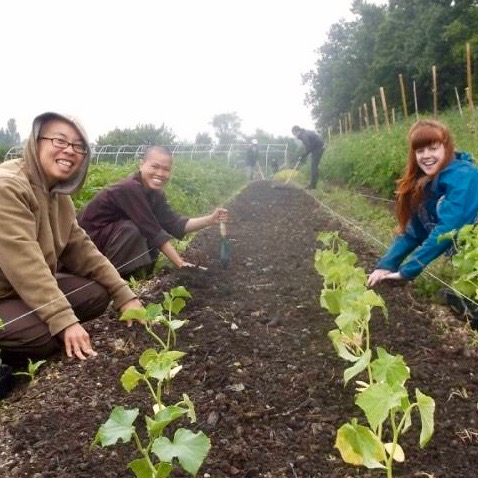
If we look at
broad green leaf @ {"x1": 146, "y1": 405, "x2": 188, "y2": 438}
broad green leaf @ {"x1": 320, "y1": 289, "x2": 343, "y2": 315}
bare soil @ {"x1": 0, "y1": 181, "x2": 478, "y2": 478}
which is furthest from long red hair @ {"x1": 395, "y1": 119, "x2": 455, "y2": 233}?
broad green leaf @ {"x1": 146, "y1": 405, "x2": 188, "y2": 438}

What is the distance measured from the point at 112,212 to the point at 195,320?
4.36 feet

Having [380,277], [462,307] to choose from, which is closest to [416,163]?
[380,277]

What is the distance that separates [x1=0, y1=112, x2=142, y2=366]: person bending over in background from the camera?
2.31m

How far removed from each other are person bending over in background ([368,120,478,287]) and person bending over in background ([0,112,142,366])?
1.89 metres

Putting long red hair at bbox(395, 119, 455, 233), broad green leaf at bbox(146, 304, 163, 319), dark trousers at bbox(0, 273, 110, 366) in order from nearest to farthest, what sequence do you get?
broad green leaf at bbox(146, 304, 163, 319) → dark trousers at bbox(0, 273, 110, 366) → long red hair at bbox(395, 119, 455, 233)

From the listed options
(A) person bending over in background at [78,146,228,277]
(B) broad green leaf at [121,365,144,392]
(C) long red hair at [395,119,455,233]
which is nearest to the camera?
(B) broad green leaf at [121,365,144,392]

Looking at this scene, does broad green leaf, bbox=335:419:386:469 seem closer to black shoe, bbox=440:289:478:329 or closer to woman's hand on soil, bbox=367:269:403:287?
black shoe, bbox=440:289:478:329

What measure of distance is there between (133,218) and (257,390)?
6.56 ft

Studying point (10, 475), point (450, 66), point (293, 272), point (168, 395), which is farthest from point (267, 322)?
point (450, 66)

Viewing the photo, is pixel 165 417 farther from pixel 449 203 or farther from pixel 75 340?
pixel 449 203

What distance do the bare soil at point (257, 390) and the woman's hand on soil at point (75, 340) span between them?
0.20 ft

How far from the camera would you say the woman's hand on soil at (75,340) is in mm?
2377

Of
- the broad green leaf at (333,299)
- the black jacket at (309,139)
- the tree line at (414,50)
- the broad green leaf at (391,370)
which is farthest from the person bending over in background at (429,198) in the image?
the tree line at (414,50)

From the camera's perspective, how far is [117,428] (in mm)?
1390
